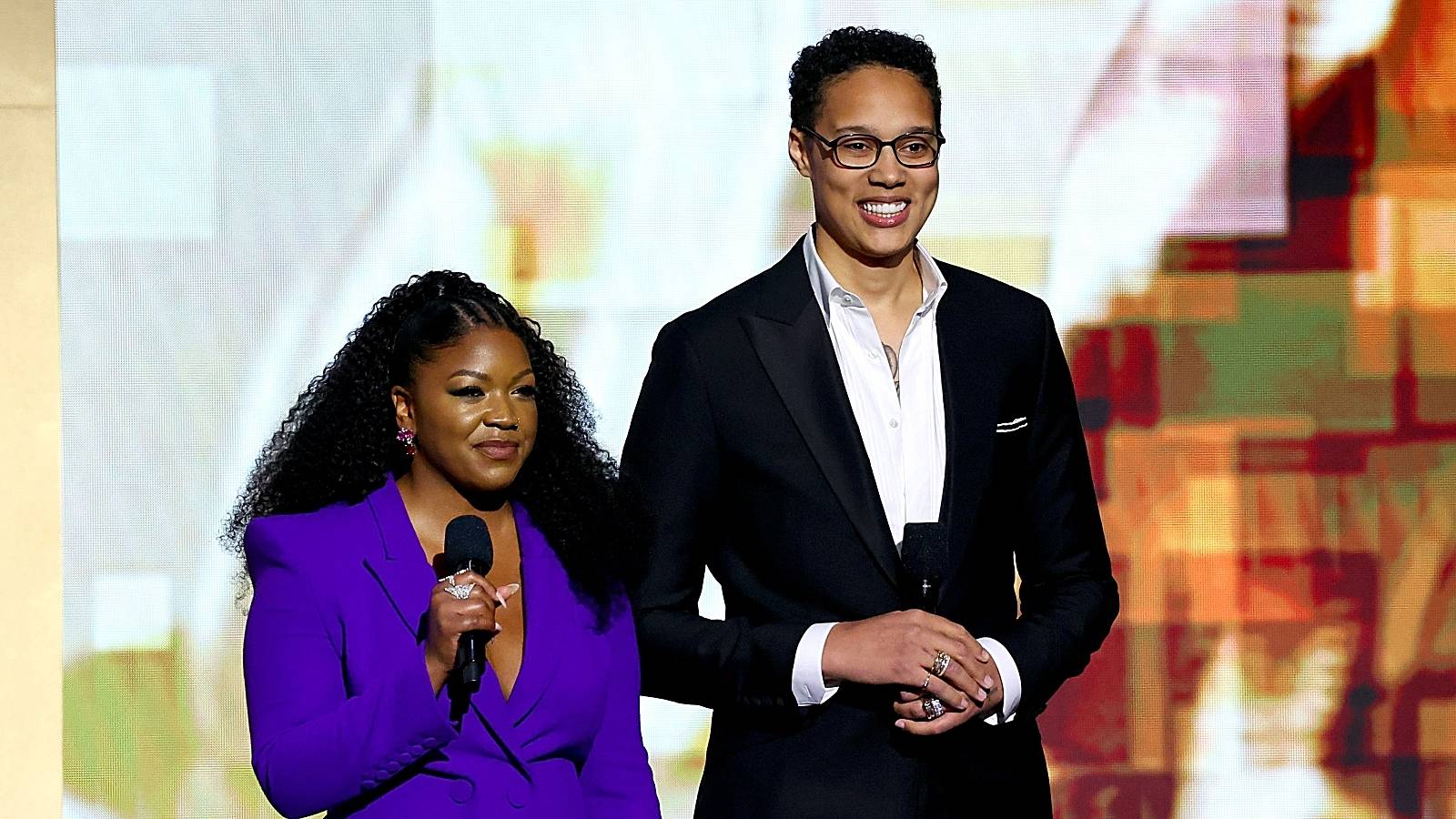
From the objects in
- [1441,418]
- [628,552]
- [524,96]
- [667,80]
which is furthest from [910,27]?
[628,552]

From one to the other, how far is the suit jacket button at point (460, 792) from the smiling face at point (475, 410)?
34 cm

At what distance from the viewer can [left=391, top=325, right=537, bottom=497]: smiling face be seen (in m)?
2.17

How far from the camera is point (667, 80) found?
4.26 meters

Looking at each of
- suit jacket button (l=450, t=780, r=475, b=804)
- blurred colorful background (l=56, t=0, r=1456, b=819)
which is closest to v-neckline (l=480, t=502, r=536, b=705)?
suit jacket button (l=450, t=780, r=475, b=804)

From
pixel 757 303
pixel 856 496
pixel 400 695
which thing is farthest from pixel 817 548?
pixel 400 695

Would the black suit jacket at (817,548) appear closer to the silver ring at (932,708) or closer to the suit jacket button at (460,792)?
the silver ring at (932,708)

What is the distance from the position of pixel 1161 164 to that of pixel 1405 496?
38.0 inches

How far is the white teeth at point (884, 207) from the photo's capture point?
2365 mm

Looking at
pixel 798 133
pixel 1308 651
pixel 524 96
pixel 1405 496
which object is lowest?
pixel 1308 651

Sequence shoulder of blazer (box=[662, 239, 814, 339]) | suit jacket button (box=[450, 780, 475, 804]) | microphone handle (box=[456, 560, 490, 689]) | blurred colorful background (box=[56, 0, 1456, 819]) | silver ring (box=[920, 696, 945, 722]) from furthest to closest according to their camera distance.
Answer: blurred colorful background (box=[56, 0, 1456, 819]) → shoulder of blazer (box=[662, 239, 814, 339]) → silver ring (box=[920, 696, 945, 722]) → suit jacket button (box=[450, 780, 475, 804]) → microphone handle (box=[456, 560, 490, 689])

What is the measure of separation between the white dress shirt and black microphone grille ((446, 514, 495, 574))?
0.48 meters

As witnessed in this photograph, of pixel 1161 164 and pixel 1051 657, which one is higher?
pixel 1161 164

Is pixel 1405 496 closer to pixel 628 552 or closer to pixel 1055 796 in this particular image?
pixel 1055 796

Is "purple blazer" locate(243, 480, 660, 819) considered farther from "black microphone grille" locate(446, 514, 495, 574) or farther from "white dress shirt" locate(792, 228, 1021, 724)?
"white dress shirt" locate(792, 228, 1021, 724)
